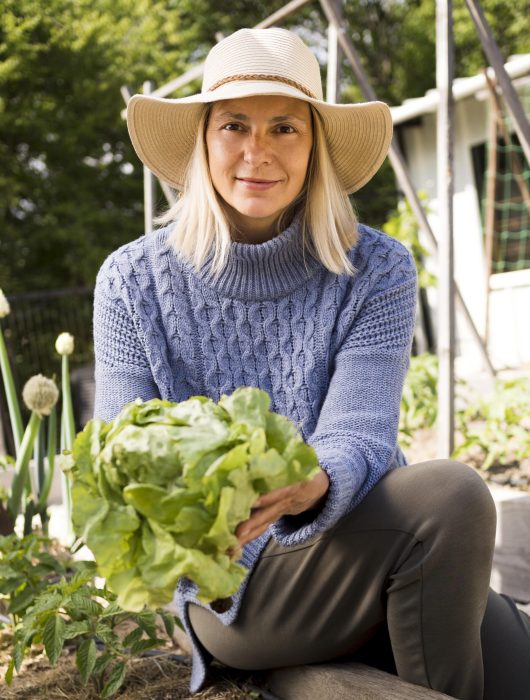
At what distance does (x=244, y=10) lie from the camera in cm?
1702

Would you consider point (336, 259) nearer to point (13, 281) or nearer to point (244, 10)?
point (13, 281)

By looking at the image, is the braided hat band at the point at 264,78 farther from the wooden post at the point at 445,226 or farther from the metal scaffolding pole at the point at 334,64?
the metal scaffolding pole at the point at 334,64

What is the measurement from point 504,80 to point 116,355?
1987 mm

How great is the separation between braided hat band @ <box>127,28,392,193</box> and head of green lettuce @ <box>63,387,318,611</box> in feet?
2.60

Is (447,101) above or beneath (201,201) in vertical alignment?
above

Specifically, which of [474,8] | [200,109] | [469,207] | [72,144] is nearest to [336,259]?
[200,109]

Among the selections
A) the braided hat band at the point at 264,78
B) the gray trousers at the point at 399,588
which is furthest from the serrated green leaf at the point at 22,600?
the braided hat band at the point at 264,78

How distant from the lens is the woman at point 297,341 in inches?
62.6

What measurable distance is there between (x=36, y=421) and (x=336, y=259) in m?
0.99

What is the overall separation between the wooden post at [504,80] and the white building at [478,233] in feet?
15.5

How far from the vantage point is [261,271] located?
6.19 feet

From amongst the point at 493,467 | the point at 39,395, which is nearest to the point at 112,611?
the point at 39,395

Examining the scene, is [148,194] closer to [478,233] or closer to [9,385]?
[9,385]

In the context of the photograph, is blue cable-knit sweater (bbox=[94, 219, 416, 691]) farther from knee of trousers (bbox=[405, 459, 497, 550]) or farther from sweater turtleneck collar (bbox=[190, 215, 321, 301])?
knee of trousers (bbox=[405, 459, 497, 550])
